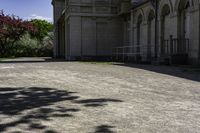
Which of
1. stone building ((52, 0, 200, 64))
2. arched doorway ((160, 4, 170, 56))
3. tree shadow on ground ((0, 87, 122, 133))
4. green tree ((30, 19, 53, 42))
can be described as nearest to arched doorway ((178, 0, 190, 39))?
stone building ((52, 0, 200, 64))

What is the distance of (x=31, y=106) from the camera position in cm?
758

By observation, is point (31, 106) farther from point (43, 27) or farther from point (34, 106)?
point (43, 27)

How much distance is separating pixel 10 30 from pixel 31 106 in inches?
1968

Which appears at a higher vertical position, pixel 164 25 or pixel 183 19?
pixel 183 19

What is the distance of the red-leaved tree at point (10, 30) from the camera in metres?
55.7

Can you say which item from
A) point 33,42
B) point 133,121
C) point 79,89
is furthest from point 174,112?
point 33,42

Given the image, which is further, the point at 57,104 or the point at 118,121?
the point at 57,104

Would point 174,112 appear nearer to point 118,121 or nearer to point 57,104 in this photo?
point 118,121

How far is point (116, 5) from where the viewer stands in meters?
36.7

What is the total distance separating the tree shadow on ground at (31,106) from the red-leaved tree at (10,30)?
152ft

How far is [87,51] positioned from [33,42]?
2784 cm

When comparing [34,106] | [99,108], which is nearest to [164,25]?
[99,108]

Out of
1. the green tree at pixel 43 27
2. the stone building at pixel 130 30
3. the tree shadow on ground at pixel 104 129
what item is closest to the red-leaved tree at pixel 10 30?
the green tree at pixel 43 27

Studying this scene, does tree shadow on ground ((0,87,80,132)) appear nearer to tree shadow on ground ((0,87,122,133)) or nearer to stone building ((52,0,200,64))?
tree shadow on ground ((0,87,122,133))
